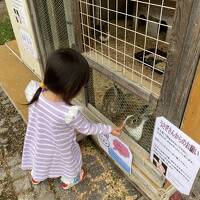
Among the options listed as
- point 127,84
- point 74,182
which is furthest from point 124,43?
point 74,182

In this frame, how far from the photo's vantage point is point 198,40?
929mm

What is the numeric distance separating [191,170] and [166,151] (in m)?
0.17

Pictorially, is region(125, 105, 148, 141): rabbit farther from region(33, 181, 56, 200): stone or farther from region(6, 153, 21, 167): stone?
region(6, 153, 21, 167): stone

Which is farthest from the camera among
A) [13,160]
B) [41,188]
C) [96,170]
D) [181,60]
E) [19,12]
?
[19,12]

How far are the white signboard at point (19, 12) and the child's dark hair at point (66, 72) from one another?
135cm

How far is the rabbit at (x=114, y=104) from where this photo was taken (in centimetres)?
172

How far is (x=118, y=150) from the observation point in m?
1.75

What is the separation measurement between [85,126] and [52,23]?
3.36 feet

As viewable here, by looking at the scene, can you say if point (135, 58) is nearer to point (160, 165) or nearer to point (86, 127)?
point (86, 127)

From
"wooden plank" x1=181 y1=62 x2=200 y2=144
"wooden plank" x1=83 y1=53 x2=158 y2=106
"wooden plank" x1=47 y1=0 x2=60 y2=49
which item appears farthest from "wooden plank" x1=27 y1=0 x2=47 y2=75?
"wooden plank" x1=181 y1=62 x2=200 y2=144

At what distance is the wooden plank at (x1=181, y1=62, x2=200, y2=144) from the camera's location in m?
1.04

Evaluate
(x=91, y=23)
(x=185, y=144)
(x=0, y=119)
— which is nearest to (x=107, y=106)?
(x=91, y=23)

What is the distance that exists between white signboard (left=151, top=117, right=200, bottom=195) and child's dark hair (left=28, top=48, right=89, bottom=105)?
1.55 feet

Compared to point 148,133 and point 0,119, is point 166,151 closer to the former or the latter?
point 148,133
